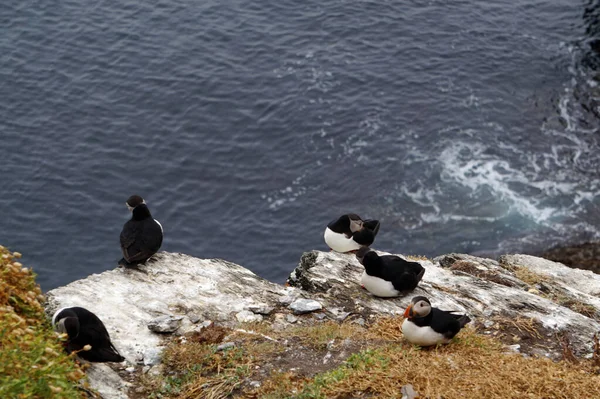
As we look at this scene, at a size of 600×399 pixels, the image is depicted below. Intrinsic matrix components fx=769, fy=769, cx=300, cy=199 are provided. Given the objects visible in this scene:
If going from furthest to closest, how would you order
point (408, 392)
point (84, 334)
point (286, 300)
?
point (286, 300) < point (84, 334) < point (408, 392)

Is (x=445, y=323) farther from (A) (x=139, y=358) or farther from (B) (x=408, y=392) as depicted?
(A) (x=139, y=358)

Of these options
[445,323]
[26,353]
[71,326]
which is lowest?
[445,323]

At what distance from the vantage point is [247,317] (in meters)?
14.8

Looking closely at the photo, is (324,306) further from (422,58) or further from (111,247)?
(422,58)

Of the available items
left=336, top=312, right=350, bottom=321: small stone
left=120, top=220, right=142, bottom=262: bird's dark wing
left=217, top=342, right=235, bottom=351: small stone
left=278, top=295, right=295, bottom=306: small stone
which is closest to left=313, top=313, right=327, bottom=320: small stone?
left=336, top=312, right=350, bottom=321: small stone

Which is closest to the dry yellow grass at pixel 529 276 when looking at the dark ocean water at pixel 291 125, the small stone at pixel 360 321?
the small stone at pixel 360 321

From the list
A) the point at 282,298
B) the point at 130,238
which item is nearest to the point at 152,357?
the point at 282,298

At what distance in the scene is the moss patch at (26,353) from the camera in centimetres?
949

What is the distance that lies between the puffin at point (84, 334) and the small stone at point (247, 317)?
3095mm

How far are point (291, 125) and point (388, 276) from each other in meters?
30.9

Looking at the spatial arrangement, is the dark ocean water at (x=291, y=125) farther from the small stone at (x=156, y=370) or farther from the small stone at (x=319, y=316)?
the small stone at (x=156, y=370)

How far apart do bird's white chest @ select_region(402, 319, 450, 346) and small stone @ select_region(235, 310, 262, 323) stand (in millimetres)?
3042

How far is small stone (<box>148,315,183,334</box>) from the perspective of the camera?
44.5 feet

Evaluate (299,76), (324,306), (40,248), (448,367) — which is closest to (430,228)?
(299,76)
